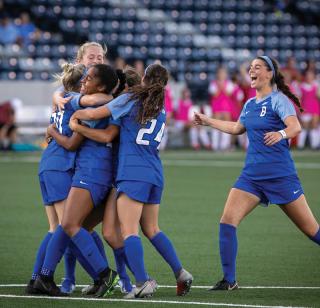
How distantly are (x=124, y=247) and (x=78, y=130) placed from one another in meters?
0.99

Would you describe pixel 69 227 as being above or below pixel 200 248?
above

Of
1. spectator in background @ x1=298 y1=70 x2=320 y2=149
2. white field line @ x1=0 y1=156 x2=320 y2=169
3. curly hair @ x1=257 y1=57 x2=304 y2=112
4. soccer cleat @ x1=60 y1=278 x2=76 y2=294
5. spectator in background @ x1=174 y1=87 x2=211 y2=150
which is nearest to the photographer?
soccer cleat @ x1=60 y1=278 x2=76 y2=294

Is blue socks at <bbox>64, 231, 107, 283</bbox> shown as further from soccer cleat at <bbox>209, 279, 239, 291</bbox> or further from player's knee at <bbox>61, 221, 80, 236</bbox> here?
soccer cleat at <bbox>209, 279, 239, 291</bbox>

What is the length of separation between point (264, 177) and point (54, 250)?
1885 mm

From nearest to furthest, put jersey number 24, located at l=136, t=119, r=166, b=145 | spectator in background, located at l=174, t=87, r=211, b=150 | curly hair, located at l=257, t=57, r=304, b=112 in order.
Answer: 1. jersey number 24, located at l=136, t=119, r=166, b=145
2. curly hair, located at l=257, t=57, r=304, b=112
3. spectator in background, located at l=174, t=87, r=211, b=150

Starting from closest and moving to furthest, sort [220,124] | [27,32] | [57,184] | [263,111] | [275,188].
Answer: [57,184], [275,188], [263,111], [220,124], [27,32]

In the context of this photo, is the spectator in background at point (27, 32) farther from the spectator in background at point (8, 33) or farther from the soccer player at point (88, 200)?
the soccer player at point (88, 200)

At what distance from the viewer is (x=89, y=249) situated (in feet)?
24.3

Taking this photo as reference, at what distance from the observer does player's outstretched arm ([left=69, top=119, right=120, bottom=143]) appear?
7418mm

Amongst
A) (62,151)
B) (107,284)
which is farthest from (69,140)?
(107,284)

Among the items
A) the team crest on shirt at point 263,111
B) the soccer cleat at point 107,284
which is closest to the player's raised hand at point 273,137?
the team crest on shirt at point 263,111

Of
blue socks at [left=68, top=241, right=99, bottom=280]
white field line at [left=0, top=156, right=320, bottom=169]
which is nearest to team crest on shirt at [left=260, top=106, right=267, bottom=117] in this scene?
blue socks at [left=68, top=241, right=99, bottom=280]

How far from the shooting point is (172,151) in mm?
25219

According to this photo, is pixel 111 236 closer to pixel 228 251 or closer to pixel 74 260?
pixel 74 260
